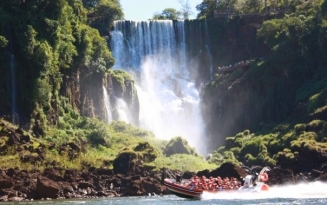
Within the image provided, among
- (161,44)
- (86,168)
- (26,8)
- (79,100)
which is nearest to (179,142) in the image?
(79,100)

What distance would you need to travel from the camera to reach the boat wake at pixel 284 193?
5241 centimetres

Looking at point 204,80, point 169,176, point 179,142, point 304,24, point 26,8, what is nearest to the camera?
point 169,176

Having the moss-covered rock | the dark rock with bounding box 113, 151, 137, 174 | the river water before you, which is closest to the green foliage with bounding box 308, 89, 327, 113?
the moss-covered rock

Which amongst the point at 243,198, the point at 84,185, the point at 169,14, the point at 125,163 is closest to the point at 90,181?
the point at 84,185

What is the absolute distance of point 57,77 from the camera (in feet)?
236

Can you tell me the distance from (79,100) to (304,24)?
3065 centimetres

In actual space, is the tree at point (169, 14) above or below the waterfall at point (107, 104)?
above

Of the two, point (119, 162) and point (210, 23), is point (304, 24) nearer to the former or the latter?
point (210, 23)

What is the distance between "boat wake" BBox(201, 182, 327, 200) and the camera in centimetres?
5241

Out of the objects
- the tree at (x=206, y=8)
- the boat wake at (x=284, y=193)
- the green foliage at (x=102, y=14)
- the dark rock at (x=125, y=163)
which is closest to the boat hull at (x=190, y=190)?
the boat wake at (x=284, y=193)

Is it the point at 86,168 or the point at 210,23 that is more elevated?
the point at 210,23

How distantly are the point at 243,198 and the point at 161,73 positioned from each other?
52122mm

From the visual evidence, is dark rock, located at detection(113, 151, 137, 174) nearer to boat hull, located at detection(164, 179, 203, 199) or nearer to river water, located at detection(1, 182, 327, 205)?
river water, located at detection(1, 182, 327, 205)

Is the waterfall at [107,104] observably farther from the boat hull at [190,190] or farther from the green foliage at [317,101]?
the boat hull at [190,190]
